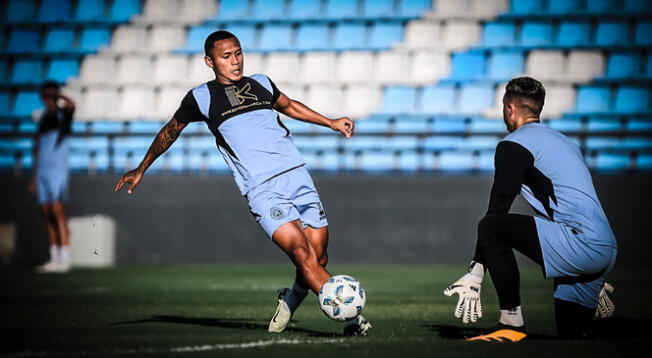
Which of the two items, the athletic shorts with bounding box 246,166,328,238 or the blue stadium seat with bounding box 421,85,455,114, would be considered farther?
the blue stadium seat with bounding box 421,85,455,114

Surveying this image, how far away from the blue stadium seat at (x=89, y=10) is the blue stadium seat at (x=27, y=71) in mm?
1166

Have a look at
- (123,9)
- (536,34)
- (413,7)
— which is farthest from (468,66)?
(123,9)

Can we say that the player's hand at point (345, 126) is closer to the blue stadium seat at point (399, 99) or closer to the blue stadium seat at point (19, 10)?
the blue stadium seat at point (399, 99)

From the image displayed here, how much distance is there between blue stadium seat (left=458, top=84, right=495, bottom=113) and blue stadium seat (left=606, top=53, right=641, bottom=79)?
6.18ft

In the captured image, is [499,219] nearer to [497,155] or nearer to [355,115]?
[497,155]

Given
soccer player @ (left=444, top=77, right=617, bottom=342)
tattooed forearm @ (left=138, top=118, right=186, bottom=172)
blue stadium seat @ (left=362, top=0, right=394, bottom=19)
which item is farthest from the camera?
blue stadium seat @ (left=362, top=0, right=394, bottom=19)

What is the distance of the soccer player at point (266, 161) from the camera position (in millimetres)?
5430

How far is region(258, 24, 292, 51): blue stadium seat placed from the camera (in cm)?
1695

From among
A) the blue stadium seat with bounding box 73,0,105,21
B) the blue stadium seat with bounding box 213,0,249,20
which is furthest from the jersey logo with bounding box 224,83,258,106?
the blue stadium seat with bounding box 73,0,105,21

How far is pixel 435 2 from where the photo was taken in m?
16.7

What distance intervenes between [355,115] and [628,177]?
473 centimetres

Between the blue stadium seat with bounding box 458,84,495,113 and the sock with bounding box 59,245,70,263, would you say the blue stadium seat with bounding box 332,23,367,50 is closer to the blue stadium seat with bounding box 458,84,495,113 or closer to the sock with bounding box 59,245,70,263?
the blue stadium seat with bounding box 458,84,495,113

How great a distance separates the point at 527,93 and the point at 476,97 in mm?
10843

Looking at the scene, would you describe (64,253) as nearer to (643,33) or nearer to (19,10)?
(19,10)
